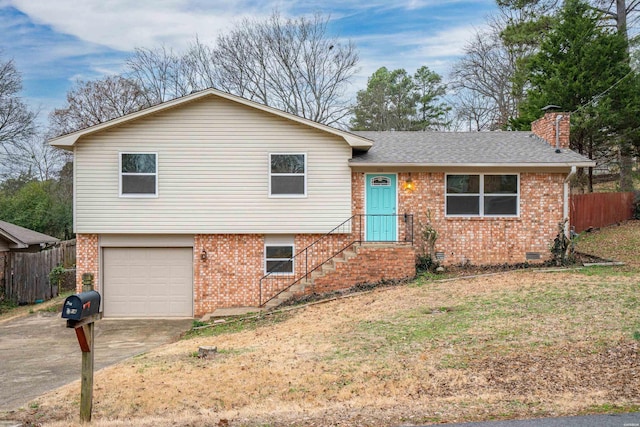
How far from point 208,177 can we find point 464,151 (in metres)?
7.86

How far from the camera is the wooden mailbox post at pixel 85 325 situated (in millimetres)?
→ 5305

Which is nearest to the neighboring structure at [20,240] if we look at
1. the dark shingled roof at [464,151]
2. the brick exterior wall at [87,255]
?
the brick exterior wall at [87,255]

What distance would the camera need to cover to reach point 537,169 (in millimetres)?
15062

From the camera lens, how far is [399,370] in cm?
689

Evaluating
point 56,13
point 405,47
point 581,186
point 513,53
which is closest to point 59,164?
point 56,13

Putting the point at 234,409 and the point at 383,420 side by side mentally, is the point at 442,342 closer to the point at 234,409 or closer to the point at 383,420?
the point at 383,420

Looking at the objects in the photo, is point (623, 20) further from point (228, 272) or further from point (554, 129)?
point (228, 272)

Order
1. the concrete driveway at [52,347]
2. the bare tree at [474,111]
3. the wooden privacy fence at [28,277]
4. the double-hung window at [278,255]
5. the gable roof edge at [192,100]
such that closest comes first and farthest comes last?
the concrete driveway at [52,347], the gable roof edge at [192,100], the double-hung window at [278,255], the wooden privacy fence at [28,277], the bare tree at [474,111]

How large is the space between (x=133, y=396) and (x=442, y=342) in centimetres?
464

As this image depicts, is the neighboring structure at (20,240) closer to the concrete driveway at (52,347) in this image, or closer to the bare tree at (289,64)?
the concrete driveway at (52,347)

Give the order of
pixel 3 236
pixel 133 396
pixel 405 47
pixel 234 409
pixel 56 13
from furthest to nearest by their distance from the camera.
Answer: pixel 405 47
pixel 56 13
pixel 3 236
pixel 133 396
pixel 234 409

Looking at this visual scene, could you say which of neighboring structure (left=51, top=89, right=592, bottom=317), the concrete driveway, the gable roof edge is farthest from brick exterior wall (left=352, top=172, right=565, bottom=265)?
the concrete driveway

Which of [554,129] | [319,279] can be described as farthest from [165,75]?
[554,129]

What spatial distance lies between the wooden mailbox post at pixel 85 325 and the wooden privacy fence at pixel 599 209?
1897cm
